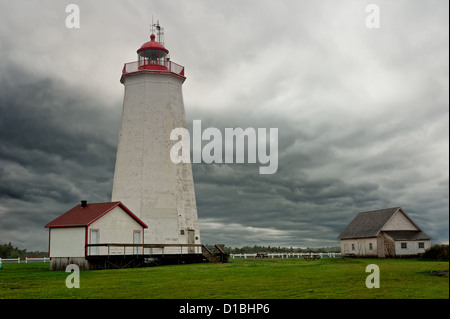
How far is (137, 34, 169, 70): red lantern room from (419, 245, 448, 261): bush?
2796 centimetres

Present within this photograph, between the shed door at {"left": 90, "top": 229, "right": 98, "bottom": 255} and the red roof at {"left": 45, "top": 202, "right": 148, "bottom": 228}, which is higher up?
the red roof at {"left": 45, "top": 202, "right": 148, "bottom": 228}

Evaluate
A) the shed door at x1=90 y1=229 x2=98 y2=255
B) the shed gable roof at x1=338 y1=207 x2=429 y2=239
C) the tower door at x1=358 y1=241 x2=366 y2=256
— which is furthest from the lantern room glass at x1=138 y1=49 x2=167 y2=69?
the tower door at x1=358 y1=241 x2=366 y2=256

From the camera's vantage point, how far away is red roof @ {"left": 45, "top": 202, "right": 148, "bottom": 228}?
34.2 meters

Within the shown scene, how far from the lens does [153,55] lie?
42750 mm

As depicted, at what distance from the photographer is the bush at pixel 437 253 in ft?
128

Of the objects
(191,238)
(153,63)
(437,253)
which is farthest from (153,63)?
(437,253)

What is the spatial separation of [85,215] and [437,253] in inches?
1129

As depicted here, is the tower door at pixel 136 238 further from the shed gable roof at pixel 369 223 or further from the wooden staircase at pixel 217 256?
the shed gable roof at pixel 369 223

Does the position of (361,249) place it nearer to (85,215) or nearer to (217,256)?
(217,256)

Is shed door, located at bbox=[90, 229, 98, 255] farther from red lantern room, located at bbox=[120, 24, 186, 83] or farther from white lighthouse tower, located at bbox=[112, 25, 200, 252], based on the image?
red lantern room, located at bbox=[120, 24, 186, 83]

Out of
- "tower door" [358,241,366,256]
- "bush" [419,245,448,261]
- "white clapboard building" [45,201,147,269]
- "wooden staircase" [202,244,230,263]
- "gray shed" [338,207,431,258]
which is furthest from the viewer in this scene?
"tower door" [358,241,366,256]
